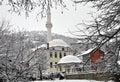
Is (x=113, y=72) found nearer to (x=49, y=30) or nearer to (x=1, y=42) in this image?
(x=1, y=42)

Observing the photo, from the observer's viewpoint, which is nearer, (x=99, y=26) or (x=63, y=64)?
(x=99, y=26)

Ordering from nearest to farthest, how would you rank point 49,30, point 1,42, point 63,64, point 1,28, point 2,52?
Result: 1. point 2,52
2. point 1,42
3. point 1,28
4. point 63,64
5. point 49,30

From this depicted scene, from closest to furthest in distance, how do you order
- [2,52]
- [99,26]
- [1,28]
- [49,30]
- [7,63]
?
[99,26] → [7,63] → [2,52] → [1,28] → [49,30]

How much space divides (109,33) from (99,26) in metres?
0.47

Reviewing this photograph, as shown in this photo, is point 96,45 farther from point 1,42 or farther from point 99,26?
point 1,42

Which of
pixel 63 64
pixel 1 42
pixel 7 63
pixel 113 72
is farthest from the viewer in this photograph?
pixel 63 64

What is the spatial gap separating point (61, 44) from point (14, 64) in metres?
74.2

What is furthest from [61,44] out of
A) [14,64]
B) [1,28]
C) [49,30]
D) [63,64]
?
[14,64]

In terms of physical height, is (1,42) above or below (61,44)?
above

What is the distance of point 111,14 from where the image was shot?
6.60 meters

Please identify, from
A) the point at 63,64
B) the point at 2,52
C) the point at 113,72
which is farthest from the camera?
the point at 63,64

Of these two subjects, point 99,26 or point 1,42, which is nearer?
point 99,26

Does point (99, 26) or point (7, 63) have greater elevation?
point (99, 26)

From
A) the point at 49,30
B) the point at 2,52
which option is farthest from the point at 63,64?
the point at 2,52
